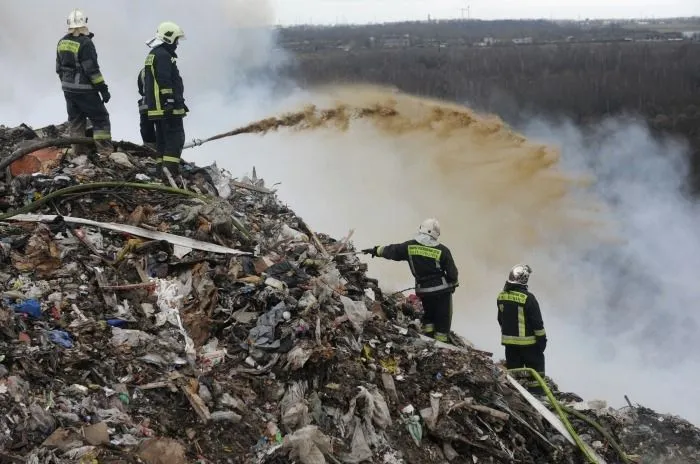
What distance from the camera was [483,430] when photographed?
5.23 meters

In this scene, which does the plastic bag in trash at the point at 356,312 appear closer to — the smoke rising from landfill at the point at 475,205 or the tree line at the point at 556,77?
the smoke rising from landfill at the point at 475,205

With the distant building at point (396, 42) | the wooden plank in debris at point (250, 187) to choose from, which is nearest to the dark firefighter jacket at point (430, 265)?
the wooden plank in debris at point (250, 187)

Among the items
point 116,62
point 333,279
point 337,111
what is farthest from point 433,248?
point 116,62

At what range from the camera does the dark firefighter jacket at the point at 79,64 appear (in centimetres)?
766

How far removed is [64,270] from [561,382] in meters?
9.42

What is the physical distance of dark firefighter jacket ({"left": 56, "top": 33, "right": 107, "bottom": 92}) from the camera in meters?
7.66

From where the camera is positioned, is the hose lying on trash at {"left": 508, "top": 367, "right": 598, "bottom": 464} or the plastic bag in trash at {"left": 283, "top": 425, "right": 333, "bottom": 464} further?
the hose lying on trash at {"left": 508, "top": 367, "right": 598, "bottom": 464}

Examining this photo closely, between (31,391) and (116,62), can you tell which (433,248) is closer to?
(31,391)

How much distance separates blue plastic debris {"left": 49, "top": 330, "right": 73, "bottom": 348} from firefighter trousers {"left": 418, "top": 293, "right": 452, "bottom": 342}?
3.37 meters

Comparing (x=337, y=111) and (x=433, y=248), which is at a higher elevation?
(x=337, y=111)

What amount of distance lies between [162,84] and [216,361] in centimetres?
349

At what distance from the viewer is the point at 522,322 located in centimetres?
677

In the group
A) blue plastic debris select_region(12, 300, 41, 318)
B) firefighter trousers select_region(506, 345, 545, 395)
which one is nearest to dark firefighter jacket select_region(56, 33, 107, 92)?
blue plastic debris select_region(12, 300, 41, 318)

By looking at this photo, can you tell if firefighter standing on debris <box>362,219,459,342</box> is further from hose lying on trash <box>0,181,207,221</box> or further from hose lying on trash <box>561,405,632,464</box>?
hose lying on trash <box>0,181,207,221</box>
